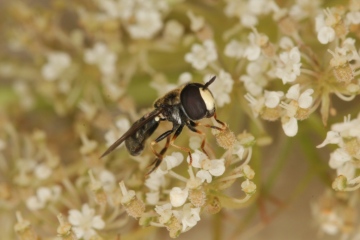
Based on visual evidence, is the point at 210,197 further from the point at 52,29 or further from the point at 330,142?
the point at 52,29

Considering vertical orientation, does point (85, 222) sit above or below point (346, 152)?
above

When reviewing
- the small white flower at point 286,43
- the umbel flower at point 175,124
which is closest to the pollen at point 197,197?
the umbel flower at point 175,124

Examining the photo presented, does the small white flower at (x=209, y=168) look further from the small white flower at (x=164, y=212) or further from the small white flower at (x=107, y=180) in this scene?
the small white flower at (x=107, y=180)

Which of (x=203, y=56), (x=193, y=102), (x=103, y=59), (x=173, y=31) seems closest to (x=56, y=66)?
(x=103, y=59)

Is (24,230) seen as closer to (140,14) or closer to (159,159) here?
(159,159)

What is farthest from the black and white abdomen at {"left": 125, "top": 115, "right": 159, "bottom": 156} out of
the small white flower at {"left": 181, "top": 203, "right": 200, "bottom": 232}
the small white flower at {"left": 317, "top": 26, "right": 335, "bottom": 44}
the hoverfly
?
the small white flower at {"left": 317, "top": 26, "right": 335, "bottom": 44}

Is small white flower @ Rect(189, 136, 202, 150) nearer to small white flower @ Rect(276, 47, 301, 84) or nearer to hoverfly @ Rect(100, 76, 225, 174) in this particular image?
hoverfly @ Rect(100, 76, 225, 174)

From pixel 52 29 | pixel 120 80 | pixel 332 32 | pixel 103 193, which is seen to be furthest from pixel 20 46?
pixel 332 32
